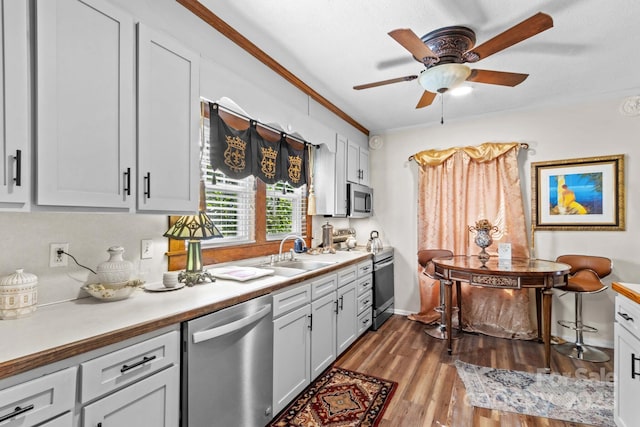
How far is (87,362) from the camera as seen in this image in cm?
106

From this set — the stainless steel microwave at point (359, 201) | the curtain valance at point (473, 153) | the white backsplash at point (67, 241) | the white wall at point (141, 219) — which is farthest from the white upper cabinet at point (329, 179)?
the white backsplash at point (67, 241)

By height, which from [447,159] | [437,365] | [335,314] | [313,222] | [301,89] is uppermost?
[301,89]

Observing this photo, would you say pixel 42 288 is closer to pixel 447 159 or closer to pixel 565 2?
pixel 565 2

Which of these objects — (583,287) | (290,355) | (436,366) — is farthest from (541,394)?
(290,355)

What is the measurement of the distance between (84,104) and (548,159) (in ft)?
13.6

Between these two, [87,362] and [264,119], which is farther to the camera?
[264,119]

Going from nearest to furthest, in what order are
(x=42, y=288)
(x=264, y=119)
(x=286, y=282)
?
(x=42, y=288) < (x=286, y=282) < (x=264, y=119)

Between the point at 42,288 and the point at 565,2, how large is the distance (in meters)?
3.20

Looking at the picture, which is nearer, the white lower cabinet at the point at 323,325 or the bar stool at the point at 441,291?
the white lower cabinet at the point at 323,325

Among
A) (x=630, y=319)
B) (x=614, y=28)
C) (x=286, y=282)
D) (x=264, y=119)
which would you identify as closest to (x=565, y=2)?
(x=614, y=28)

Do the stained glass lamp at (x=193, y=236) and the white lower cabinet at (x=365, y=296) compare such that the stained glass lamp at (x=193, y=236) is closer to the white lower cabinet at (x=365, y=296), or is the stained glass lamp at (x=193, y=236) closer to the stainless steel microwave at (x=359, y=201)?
the white lower cabinet at (x=365, y=296)

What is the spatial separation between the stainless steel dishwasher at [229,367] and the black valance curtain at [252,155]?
111 centimetres

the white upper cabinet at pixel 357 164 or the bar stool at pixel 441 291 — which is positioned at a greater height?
the white upper cabinet at pixel 357 164

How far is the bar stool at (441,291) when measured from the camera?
11.5ft
